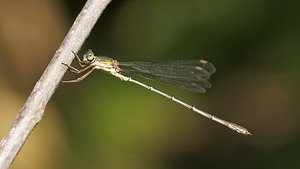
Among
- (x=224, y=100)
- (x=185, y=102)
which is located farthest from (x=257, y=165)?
(x=185, y=102)

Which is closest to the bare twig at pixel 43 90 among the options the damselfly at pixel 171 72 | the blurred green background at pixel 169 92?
the damselfly at pixel 171 72

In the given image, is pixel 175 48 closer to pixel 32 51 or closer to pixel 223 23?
pixel 223 23

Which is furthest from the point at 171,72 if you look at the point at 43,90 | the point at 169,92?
the point at 43,90

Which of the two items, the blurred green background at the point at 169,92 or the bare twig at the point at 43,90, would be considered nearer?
the bare twig at the point at 43,90

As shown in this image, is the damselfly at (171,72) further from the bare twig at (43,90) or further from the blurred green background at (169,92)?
the bare twig at (43,90)

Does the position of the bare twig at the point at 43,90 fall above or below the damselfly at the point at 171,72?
below

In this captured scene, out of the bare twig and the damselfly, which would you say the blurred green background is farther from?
the bare twig
